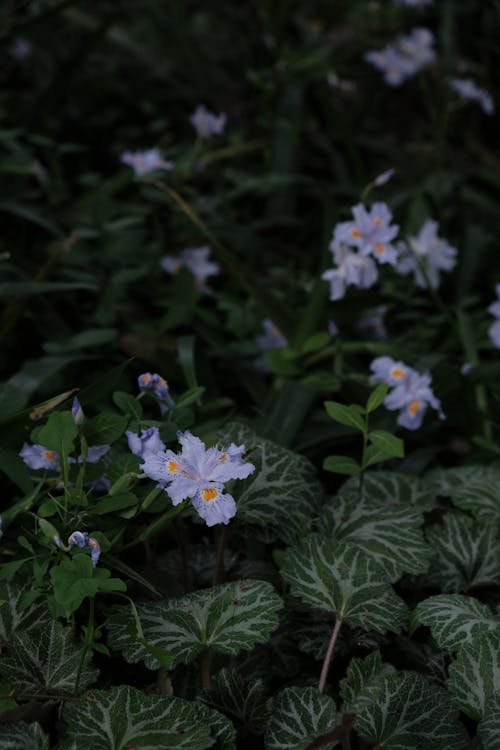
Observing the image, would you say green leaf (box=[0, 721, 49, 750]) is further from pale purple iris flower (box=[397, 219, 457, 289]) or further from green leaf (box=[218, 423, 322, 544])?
pale purple iris flower (box=[397, 219, 457, 289])

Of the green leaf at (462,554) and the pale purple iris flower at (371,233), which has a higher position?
the pale purple iris flower at (371,233)

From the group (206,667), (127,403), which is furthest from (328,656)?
(127,403)

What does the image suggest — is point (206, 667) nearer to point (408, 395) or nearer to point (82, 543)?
point (82, 543)

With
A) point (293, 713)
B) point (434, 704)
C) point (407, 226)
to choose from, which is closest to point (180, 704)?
point (293, 713)

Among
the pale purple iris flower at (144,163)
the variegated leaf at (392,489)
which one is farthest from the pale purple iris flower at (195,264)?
the variegated leaf at (392,489)

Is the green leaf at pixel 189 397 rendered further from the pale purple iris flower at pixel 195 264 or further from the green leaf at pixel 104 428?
the pale purple iris flower at pixel 195 264
